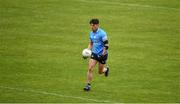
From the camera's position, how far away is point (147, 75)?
27000mm

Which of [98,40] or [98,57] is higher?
[98,40]

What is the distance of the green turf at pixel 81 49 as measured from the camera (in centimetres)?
2447

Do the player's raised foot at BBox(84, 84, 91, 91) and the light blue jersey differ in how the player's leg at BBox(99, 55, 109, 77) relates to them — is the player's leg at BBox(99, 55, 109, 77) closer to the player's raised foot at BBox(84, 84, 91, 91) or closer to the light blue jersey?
the light blue jersey

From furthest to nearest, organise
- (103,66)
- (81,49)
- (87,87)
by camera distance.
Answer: (81,49) → (103,66) → (87,87)

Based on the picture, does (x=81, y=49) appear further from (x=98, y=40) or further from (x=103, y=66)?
(x=98, y=40)

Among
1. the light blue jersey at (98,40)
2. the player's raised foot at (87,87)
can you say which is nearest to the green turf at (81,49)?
the player's raised foot at (87,87)

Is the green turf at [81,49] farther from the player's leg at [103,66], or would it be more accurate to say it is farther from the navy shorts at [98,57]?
the navy shorts at [98,57]

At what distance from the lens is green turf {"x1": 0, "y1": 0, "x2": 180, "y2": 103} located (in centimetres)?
2447

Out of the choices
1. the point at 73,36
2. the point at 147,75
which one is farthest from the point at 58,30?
the point at 147,75

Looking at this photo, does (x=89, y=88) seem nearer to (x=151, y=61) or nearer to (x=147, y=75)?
(x=147, y=75)

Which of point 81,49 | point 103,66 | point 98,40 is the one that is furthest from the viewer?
point 81,49

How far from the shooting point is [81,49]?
31750mm

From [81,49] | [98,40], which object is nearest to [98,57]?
[98,40]

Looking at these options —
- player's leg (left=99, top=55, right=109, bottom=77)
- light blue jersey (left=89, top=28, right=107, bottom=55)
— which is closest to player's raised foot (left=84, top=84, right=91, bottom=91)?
player's leg (left=99, top=55, right=109, bottom=77)
